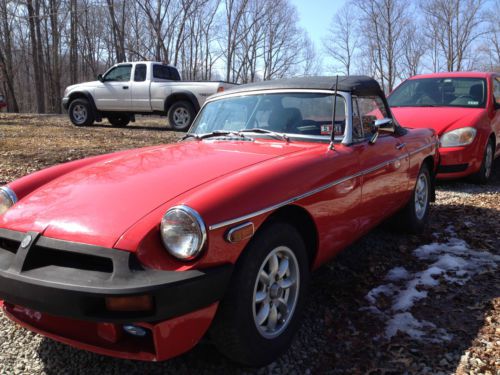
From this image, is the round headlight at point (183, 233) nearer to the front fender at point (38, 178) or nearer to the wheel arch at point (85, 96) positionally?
the front fender at point (38, 178)

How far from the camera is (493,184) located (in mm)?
6484

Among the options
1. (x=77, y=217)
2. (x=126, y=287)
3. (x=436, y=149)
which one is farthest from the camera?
(x=436, y=149)

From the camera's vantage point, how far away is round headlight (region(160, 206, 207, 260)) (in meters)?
1.88

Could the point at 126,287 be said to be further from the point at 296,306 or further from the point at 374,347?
the point at 374,347

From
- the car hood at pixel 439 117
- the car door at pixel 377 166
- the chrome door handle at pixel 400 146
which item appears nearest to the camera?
the car door at pixel 377 166

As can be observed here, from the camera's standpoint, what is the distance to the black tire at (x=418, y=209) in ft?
13.6

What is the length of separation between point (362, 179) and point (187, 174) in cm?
133

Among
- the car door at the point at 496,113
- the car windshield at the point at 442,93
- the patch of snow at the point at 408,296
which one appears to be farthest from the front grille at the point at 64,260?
the car door at the point at 496,113

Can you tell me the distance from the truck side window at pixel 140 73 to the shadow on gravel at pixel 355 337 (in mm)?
10105

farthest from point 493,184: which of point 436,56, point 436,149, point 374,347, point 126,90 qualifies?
point 436,56

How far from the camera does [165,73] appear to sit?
12672mm

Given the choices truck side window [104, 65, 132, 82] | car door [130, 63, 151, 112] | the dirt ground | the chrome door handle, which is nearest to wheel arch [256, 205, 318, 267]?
the dirt ground

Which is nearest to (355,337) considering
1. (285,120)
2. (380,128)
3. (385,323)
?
(385,323)

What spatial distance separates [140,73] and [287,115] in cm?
998
